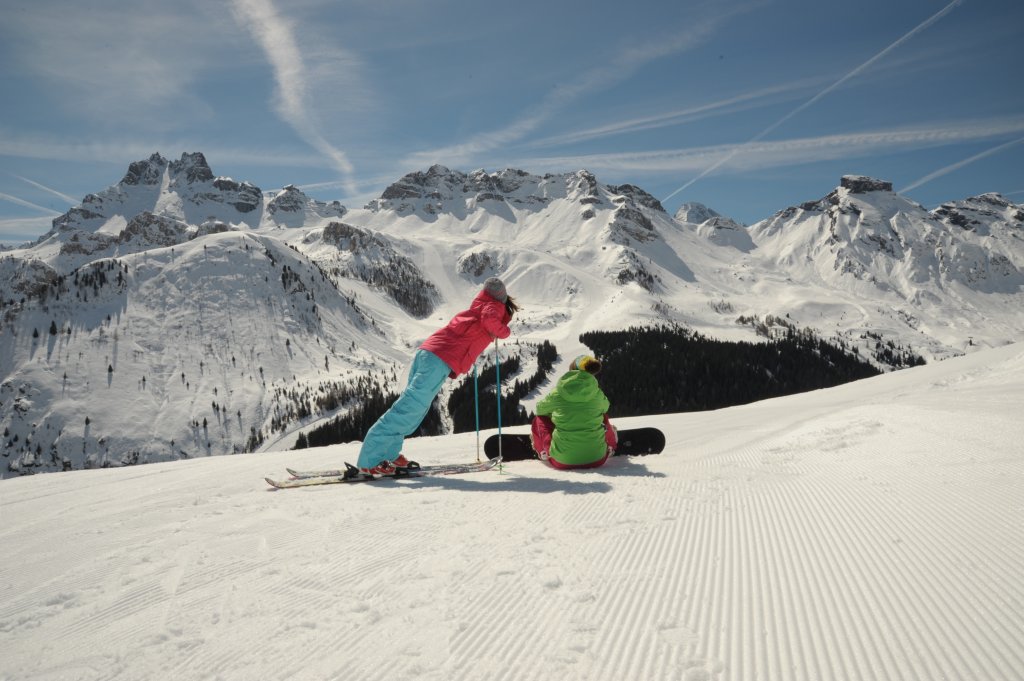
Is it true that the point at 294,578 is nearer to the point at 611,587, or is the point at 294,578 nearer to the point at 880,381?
the point at 611,587

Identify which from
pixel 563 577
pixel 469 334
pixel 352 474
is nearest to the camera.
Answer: pixel 563 577

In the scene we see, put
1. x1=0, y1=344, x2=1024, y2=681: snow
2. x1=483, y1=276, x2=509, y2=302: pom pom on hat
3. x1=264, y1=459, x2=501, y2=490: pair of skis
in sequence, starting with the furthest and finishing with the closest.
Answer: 1. x1=483, y1=276, x2=509, y2=302: pom pom on hat
2. x1=264, y1=459, x2=501, y2=490: pair of skis
3. x1=0, y1=344, x2=1024, y2=681: snow

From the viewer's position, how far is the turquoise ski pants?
24.8ft

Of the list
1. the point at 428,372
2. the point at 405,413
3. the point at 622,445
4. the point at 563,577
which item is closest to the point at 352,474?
the point at 405,413

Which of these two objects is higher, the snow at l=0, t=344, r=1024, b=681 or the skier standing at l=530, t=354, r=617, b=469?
the skier standing at l=530, t=354, r=617, b=469

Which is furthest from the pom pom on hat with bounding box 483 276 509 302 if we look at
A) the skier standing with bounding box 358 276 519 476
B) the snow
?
the snow

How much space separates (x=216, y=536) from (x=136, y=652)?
6.56 ft

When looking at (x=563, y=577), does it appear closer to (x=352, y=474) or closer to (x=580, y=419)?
(x=580, y=419)

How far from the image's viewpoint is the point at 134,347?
121 m

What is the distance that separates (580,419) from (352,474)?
11.9 ft

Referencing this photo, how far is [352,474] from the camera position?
7.47 meters

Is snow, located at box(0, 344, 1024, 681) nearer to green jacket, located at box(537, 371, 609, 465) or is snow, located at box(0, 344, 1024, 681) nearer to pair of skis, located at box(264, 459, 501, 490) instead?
pair of skis, located at box(264, 459, 501, 490)

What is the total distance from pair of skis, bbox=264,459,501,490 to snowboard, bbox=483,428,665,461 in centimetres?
75

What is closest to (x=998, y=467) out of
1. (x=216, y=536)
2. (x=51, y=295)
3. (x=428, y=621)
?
(x=428, y=621)
